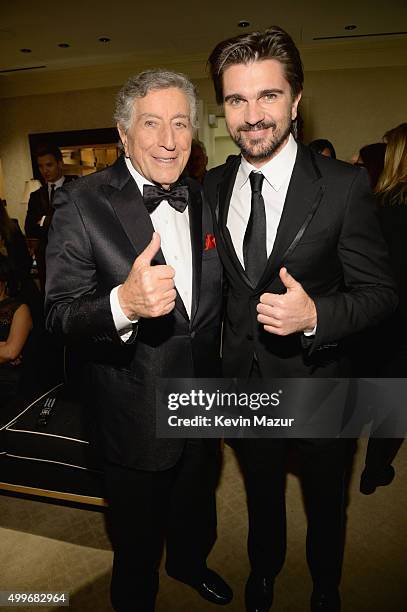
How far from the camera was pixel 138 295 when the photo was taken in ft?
3.96

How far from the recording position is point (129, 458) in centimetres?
156

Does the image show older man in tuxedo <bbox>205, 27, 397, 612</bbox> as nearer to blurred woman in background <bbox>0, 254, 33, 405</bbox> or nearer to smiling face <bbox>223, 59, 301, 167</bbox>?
smiling face <bbox>223, 59, 301, 167</bbox>

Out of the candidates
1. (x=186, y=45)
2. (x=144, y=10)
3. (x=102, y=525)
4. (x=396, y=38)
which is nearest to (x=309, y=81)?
(x=396, y=38)

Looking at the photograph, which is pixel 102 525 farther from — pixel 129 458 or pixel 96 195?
pixel 96 195

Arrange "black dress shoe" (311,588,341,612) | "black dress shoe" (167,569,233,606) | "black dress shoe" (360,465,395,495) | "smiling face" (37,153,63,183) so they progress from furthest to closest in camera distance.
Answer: "smiling face" (37,153,63,183) → "black dress shoe" (360,465,395,495) → "black dress shoe" (167,569,233,606) → "black dress shoe" (311,588,341,612)

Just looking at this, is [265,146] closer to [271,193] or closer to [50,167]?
[271,193]

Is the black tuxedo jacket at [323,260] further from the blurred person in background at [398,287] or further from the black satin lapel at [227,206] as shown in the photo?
the blurred person in background at [398,287]

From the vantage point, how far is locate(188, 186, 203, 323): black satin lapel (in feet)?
4.95

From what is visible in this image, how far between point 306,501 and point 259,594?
447mm

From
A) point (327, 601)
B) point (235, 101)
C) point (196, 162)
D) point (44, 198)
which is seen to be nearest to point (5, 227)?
point (196, 162)

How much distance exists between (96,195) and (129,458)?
3.00 feet

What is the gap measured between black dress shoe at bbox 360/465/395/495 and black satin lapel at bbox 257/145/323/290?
1639mm

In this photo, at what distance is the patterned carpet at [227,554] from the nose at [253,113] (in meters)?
1.95

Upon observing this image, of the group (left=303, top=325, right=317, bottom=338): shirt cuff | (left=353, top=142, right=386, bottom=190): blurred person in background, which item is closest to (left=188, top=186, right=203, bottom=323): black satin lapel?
(left=303, top=325, right=317, bottom=338): shirt cuff
